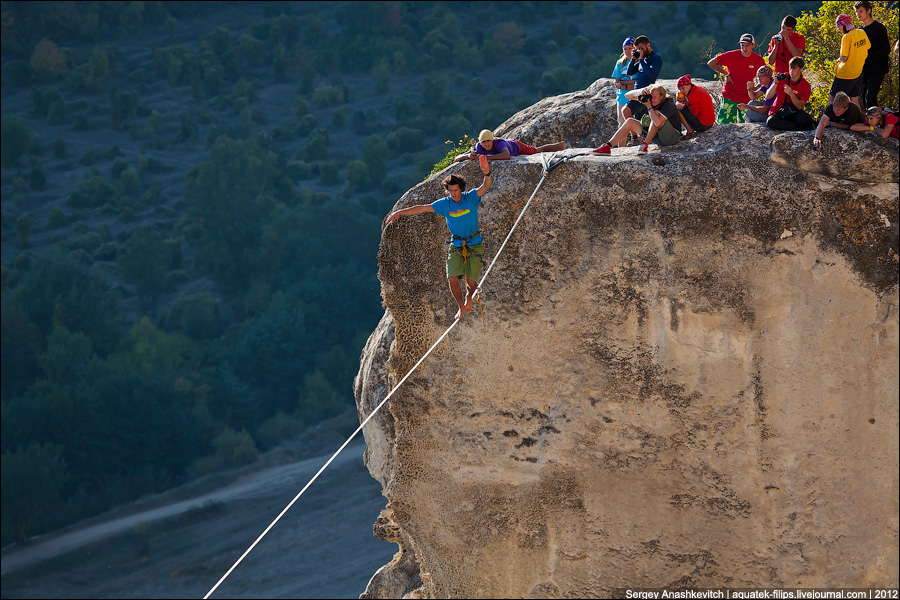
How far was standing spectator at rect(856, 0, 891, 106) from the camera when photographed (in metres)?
8.84

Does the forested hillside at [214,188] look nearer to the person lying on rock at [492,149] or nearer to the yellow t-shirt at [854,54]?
the person lying on rock at [492,149]

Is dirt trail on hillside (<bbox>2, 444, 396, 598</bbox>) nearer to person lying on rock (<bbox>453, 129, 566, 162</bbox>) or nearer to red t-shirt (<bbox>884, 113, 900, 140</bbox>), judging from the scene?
person lying on rock (<bbox>453, 129, 566, 162</bbox>)

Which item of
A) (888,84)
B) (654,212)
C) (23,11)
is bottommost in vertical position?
(654,212)

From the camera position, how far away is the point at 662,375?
27.5 ft

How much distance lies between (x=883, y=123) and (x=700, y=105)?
5.14ft

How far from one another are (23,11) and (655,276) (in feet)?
217

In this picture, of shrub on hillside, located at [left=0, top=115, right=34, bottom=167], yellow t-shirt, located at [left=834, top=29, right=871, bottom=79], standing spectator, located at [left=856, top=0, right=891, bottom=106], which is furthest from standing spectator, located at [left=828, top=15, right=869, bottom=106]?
shrub on hillside, located at [left=0, top=115, right=34, bottom=167]

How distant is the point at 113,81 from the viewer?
61.7 metres

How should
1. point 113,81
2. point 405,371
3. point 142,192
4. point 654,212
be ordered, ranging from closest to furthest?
point 654,212 < point 405,371 < point 142,192 < point 113,81

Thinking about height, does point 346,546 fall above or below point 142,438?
below

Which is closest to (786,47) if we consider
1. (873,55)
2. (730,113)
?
(730,113)

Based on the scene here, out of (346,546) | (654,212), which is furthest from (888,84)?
(346,546)

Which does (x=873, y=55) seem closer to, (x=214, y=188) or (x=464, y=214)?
(x=464, y=214)

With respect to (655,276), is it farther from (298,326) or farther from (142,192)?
(142,192)
